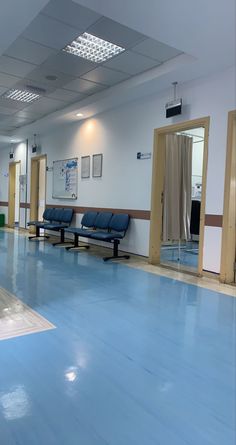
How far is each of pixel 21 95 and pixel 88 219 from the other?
9.40ft

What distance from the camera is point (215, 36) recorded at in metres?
3.48

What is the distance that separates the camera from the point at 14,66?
16.9ft

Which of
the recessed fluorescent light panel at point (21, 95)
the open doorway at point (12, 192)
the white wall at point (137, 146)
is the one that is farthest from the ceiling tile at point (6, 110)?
the open doorway at point (12, 192)

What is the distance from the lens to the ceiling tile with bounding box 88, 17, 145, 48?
3785mm

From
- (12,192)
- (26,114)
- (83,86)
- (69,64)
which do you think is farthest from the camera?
(12,192)

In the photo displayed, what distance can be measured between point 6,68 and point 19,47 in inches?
36.5

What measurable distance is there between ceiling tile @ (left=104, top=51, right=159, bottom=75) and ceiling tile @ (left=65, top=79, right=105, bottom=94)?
2.80 feet

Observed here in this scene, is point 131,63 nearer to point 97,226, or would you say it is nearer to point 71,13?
point 71,13

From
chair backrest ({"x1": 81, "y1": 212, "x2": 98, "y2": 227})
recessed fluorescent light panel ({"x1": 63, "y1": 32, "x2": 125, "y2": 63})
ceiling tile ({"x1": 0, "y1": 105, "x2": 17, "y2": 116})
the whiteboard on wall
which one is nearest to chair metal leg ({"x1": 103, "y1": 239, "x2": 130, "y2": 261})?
chair backrest ({"x1": 81, "y1": 212, "x2": 98, "y2": 227})

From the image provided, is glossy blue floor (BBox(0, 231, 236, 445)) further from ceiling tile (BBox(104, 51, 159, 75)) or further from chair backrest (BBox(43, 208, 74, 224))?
chair backrest (BBox(43, 208, 74, 224))

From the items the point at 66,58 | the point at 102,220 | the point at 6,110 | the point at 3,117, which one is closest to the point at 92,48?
the point at 66,58

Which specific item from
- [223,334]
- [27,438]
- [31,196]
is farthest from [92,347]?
[31,196]

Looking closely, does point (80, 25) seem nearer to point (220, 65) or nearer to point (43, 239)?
point (220, 65)

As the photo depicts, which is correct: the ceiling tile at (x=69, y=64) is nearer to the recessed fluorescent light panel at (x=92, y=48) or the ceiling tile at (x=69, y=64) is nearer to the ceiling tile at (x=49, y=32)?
the recessed fluorescent light panel at (x=92, y=48)
